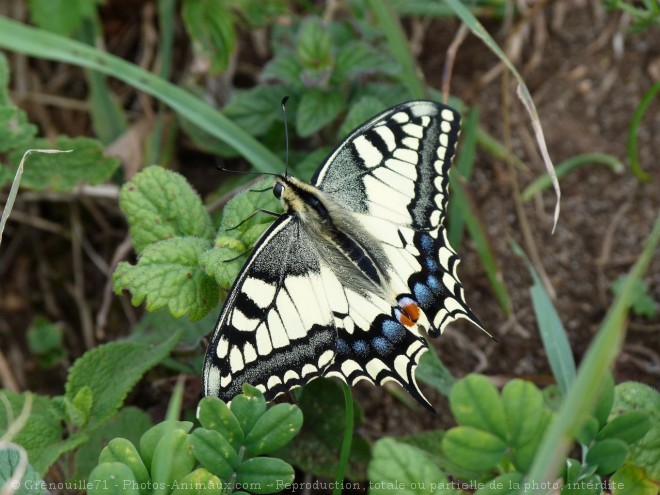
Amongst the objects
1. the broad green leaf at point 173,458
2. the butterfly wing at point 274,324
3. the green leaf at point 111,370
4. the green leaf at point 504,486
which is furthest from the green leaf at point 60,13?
the green leaf at point 504,486

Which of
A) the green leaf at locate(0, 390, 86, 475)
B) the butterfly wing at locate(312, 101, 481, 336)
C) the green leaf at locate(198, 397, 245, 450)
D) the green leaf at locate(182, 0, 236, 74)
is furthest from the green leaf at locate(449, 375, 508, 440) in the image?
the green leaf at locate(182, 0, 236, 74)

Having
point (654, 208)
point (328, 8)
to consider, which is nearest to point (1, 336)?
point (328, 8)

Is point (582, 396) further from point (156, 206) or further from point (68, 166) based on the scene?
point (68, 166)

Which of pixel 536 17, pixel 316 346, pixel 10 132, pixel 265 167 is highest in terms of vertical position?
pixel 536 17

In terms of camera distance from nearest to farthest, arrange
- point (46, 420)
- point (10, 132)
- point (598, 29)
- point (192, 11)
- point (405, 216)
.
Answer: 1. point (46, 420)
2. point (405, 216)
3. point (10, 132)
4. point (192, 11)
5. point (598, 29)

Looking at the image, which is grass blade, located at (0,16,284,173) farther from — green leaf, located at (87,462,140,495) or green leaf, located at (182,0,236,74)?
green leaf, located at (87,462,140,495)

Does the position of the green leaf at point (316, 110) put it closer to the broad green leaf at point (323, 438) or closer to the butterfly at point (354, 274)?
the butterfly at point (354, 274)

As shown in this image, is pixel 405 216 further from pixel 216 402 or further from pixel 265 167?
pixel 216 402
